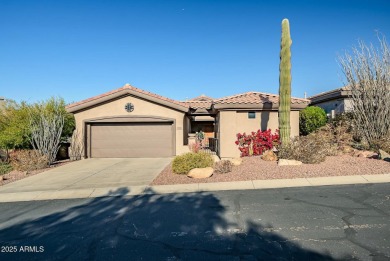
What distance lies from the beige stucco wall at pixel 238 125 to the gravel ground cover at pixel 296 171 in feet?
13.2

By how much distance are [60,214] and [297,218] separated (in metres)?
4.97

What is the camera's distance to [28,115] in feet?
44.8

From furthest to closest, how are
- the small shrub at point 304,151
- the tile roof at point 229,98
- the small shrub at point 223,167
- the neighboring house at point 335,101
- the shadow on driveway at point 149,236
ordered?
1. the neighboring house at point 335,101
2. the tile roof at point 229,98
3. the small shrub at point 304,151
4. the small shrub at point 223,167
5. the shadow on driveway at point 149,236

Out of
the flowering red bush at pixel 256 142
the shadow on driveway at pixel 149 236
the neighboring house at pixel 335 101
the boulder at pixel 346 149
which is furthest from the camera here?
the neighboring house at pixel 335 101

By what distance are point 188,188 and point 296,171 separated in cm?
366

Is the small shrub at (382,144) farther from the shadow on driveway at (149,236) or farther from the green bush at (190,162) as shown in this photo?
the shadow on driveway at (149,236)

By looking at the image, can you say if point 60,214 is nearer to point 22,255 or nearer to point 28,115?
point 22,255

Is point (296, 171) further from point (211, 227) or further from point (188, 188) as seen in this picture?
point (211, 227)

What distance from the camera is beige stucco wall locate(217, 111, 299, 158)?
523 inches

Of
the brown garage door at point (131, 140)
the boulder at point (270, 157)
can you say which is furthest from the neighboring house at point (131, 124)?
the boulder at point (270, 157)

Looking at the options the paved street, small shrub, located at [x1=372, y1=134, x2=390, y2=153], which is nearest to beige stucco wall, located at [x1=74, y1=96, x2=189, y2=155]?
the paved street

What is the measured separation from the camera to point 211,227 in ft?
14.2

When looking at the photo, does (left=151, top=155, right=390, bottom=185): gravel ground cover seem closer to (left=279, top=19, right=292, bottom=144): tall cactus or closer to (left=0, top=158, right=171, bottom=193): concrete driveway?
(left=0, top=158, right=171, bottom=193): concrete driveway

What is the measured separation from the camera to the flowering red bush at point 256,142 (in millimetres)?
13156
